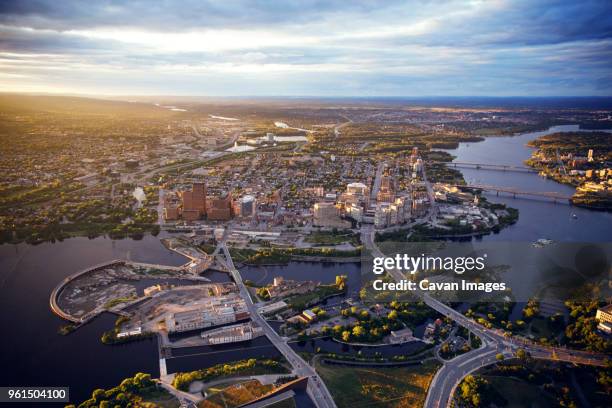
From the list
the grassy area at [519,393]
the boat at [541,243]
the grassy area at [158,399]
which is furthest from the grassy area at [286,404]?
the boat at [541,243]

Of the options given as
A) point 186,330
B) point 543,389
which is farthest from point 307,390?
point 543,389

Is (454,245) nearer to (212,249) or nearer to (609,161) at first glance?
(212,249)

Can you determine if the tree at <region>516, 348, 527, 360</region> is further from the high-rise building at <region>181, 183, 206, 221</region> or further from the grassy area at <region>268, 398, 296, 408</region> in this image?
the high-rise building at <region>181, 183, 206, 221</region>

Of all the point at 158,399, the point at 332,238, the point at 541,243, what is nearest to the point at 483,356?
the point at 158,399

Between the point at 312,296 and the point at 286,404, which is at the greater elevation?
the point at 312,296

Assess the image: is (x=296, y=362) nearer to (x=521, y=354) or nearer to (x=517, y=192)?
(x=521, y=354)

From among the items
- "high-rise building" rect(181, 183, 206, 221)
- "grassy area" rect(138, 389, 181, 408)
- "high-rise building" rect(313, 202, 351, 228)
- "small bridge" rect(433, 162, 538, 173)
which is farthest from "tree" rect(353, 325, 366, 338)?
"small bridge" rect(433, 162, 538, 173)
